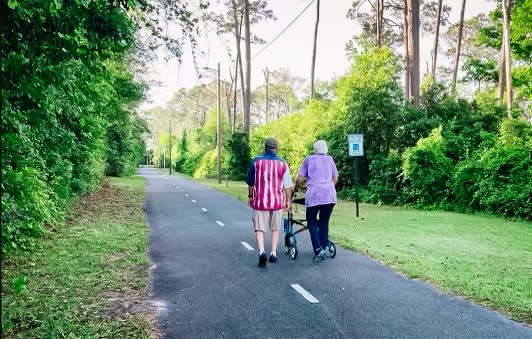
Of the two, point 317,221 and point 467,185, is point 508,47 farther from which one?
point 317,221

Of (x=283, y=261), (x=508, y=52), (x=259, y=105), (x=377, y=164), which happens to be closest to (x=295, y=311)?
(x=283, y=261)

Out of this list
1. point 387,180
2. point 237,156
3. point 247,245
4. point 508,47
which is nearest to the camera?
point 247,245

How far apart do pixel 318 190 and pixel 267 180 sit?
0.94 m

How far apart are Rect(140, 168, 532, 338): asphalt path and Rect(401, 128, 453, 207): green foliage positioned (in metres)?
11.1

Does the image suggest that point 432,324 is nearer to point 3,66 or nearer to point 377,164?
point 3,66

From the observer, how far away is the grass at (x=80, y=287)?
16.8 feet

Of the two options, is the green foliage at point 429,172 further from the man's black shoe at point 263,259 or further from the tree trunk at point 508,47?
the man's black shoe at point 263,259

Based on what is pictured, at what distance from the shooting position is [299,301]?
6.29 metres

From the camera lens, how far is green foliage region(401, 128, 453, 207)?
19.9 meters

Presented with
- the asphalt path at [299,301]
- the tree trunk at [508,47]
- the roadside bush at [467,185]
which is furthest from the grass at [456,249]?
the tree trunk at [508,47]

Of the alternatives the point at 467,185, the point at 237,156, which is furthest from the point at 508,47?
the point at 237,156

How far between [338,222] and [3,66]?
39.0ft

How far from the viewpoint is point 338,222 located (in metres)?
15.0

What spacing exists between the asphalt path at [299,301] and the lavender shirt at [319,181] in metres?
1.10
